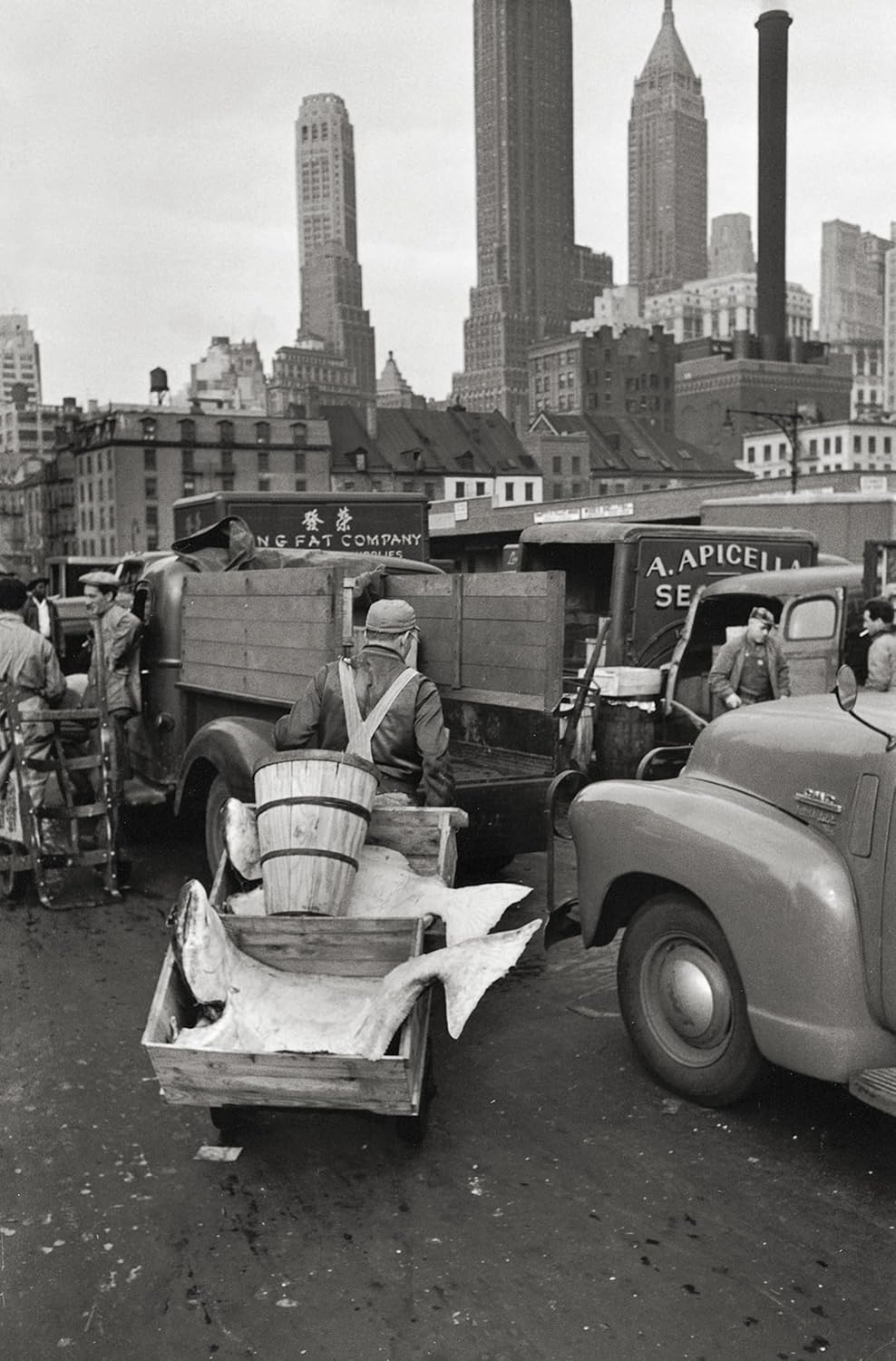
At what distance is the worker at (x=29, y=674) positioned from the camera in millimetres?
8258

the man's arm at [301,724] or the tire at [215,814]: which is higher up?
the man's arm at [301,724]

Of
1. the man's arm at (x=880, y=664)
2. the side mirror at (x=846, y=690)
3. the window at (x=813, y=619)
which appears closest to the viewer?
the side mirror at (x=846, y=690)

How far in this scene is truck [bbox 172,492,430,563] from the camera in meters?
16.3

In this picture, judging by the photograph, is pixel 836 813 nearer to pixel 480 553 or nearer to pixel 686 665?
pixel 686 665

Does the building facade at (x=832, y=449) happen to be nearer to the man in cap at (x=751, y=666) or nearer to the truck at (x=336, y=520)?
the truck at (x=336, y=520)

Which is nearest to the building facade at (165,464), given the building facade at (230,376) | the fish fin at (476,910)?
the building facade at (230,376)

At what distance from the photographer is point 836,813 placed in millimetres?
4387


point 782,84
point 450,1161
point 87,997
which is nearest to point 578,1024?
point 450,1161

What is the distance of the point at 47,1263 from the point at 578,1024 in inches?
108

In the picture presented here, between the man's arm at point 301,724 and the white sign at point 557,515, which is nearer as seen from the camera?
the man's arm at point 301,724

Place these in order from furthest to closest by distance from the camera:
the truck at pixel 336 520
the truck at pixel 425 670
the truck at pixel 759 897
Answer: the truck at pixel 336 520 < the truck at pixel 425 670 < the truck at pixel 759 897

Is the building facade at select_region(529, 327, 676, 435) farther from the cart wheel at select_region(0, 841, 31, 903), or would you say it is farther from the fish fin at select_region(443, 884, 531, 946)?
the fish fin at select_region(443, 884, 531, 946)

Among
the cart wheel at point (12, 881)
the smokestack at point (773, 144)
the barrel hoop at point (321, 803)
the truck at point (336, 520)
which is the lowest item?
the cart wheel at point (12, 881)

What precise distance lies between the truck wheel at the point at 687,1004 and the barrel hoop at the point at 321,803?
1.22 metres
